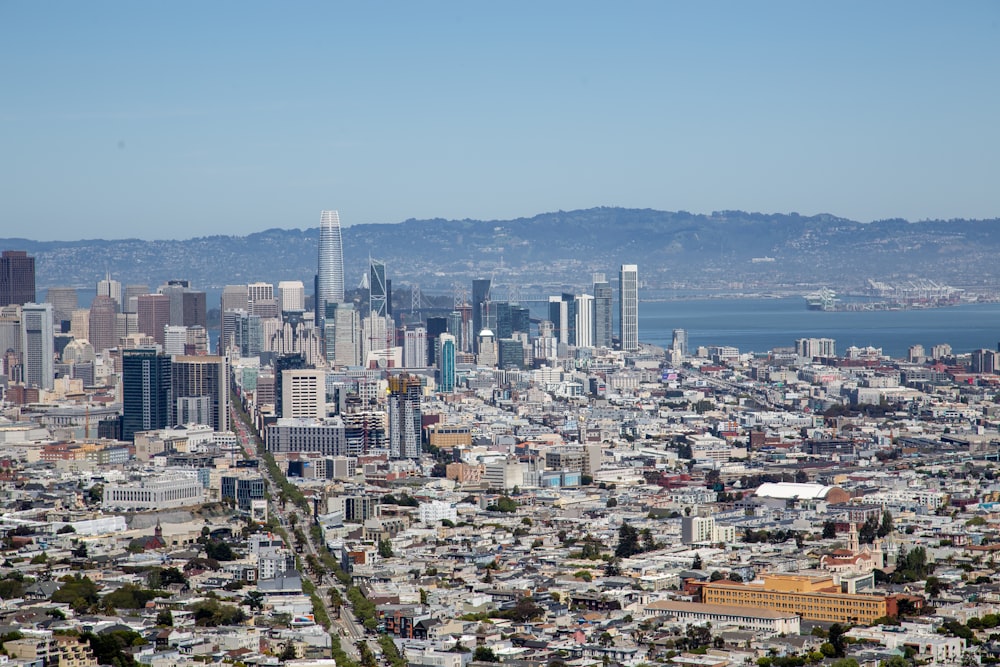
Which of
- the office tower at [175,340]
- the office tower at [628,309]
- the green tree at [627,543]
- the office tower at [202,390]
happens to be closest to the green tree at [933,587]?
the green tree at [627,543]

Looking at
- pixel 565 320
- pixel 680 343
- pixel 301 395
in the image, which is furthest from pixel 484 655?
pixel 565 320

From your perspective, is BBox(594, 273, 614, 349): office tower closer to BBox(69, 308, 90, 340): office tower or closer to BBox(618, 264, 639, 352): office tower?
BBox(618, 264, 639, 352): office tower

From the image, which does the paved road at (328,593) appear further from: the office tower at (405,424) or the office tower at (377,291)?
the office tower at (377,291)

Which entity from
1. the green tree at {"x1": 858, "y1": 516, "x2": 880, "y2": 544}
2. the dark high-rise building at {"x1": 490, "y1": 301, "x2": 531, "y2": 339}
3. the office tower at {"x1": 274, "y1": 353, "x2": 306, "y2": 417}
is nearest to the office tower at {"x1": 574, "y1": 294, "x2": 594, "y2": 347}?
the dark high-rise building at {"x1": 490, "y1": 301, "x2": 531, "y2": 339}

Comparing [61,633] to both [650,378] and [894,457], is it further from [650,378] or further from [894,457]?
[650,378]

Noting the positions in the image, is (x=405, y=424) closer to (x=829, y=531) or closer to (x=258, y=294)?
(x=829, y=531)

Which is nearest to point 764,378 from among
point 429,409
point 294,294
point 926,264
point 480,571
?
point 429,409
